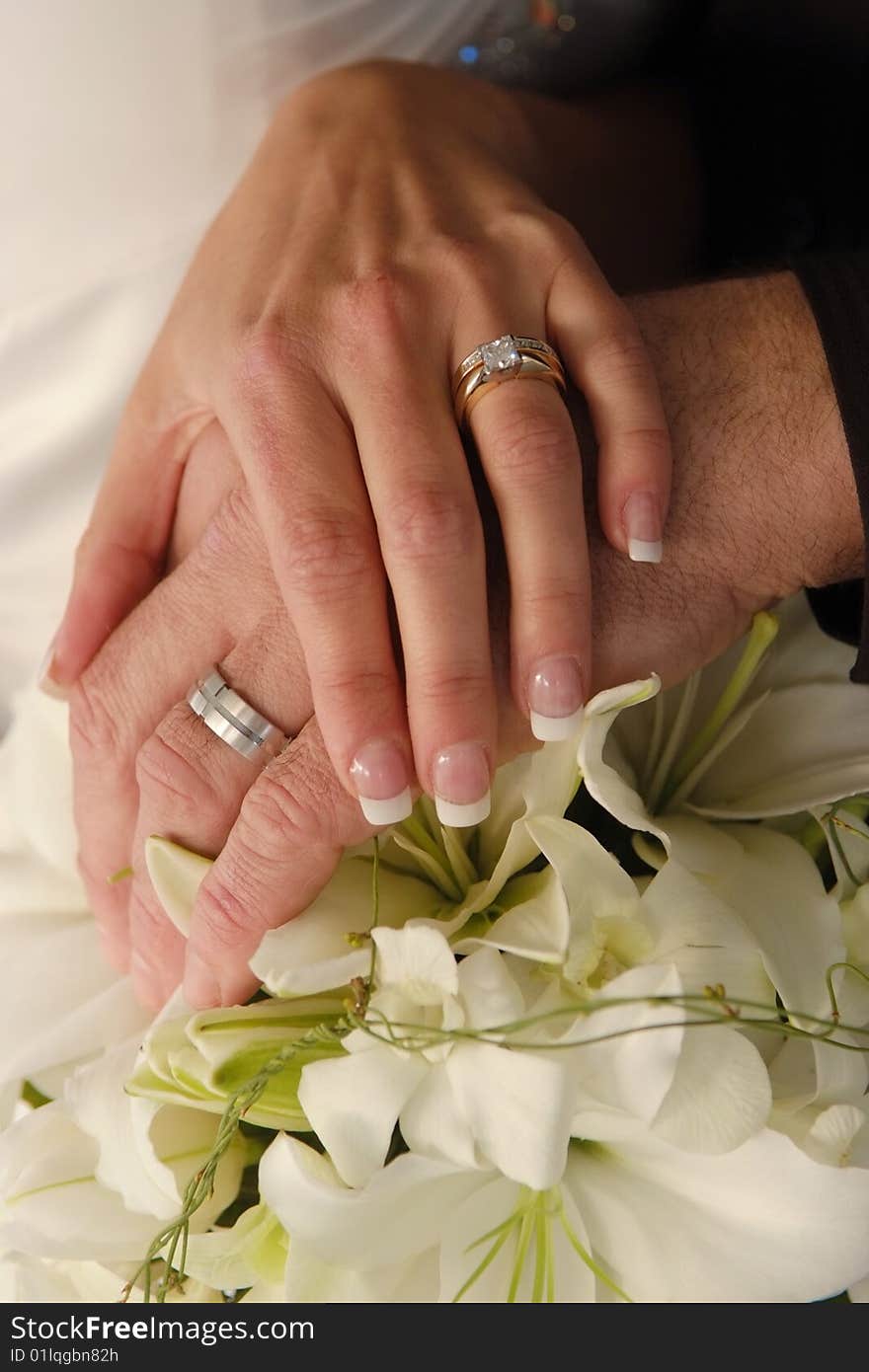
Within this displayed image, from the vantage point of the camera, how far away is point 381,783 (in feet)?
1.90

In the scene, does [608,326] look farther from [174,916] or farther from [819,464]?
[174,916]

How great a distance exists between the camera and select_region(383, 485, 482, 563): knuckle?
600mm

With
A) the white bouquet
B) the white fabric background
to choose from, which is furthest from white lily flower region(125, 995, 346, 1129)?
the white fabric background

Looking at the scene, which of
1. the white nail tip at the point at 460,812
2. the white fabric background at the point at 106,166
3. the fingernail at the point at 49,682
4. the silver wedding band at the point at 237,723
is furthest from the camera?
the white fabric background at the point at 106,166

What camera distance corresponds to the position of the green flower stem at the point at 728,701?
1.90 feet

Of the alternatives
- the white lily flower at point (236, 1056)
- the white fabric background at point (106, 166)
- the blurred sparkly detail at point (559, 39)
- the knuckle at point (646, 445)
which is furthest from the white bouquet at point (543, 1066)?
the blurred sparkly detail at point (559, 39)

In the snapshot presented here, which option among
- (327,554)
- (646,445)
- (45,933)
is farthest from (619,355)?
(45,933)

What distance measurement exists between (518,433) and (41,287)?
65 centimetres

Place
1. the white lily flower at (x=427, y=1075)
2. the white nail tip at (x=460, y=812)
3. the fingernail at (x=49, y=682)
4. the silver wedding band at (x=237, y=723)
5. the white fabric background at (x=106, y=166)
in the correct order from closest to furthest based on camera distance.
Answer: the white lily flower at (x=427, y=1075) < the white nail tip at (x=460, y=812) < the silver wedding band at (x=237, y=723) < the fingernail at (x=49, y=682) < the white fabric background at (x=106, y=166)

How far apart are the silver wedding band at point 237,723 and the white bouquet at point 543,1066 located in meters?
0.07

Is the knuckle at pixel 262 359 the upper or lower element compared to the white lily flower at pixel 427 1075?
upper

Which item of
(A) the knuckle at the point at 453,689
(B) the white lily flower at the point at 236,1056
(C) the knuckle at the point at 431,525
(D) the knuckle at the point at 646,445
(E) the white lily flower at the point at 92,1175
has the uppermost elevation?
(C) the knuckle at the point at 431,525

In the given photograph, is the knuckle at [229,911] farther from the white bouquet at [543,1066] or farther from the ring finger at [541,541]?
the ring finger at [541,541]

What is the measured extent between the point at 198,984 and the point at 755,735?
0.32 metres
